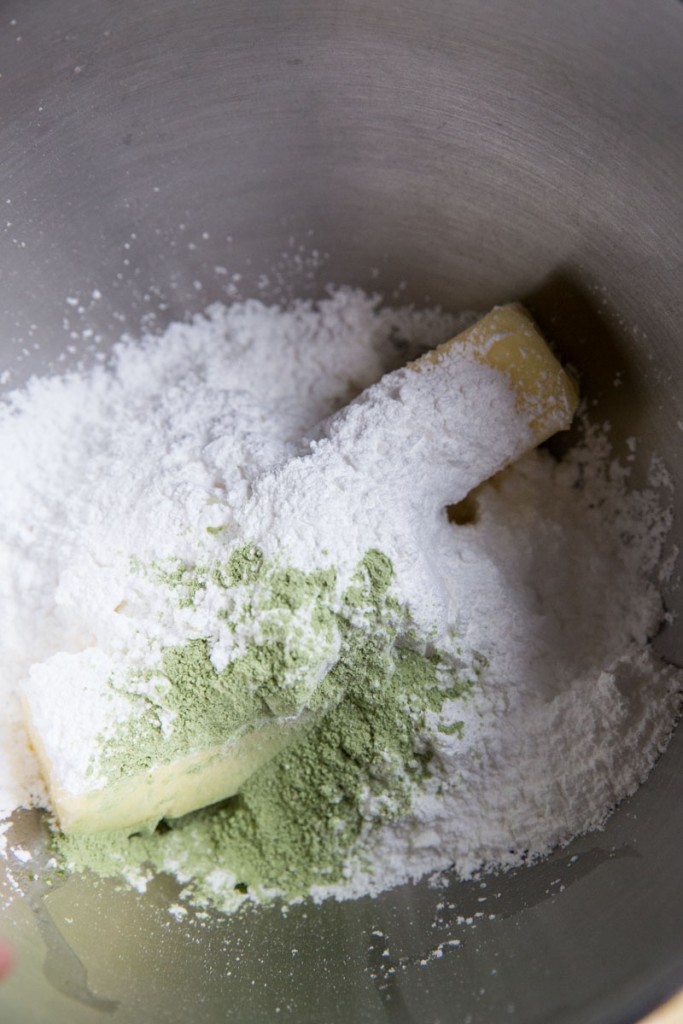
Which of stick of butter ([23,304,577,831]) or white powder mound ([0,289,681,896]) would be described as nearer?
stick of butter ([23,304,577,831])

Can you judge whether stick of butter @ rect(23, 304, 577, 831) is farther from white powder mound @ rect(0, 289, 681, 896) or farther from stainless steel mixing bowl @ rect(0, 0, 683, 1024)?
stainless steel mixing bowl @ rect(0, 0, 683, 1024)

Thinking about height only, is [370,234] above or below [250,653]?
above

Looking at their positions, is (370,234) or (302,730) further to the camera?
(370,234)

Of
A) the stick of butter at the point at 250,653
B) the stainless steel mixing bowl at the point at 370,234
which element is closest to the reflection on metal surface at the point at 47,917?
the stainless steel mixing bowl at the point at 370,234

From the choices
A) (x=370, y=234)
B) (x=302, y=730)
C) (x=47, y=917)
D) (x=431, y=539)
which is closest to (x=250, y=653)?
(x=302, y=730)

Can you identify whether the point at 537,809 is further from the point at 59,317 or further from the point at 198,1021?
the point at 59,317

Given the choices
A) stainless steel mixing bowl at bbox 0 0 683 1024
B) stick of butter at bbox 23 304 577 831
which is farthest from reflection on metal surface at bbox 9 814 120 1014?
stick of butter at bbox 23 304 577 831

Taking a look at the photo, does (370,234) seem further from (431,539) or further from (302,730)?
(302,730)
